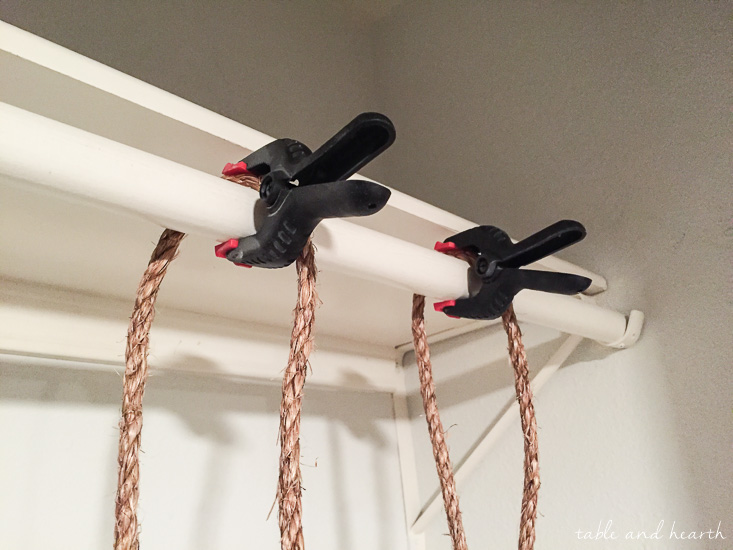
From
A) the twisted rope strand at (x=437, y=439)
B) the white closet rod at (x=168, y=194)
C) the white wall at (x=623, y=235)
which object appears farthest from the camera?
the white wall at (x=623, y=235)

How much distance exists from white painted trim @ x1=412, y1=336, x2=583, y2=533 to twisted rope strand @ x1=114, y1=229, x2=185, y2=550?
478 mm

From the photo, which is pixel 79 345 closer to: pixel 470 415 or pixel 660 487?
pixel 470 415

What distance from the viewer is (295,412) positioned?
306 millimetres

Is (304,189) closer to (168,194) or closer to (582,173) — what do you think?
(168,194)

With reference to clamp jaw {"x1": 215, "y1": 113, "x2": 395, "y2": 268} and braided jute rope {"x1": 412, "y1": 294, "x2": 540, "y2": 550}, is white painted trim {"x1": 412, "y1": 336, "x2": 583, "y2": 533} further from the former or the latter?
clamp jaw {"x1": 215, "y1": 113, "x2": 395, "y2": 268}

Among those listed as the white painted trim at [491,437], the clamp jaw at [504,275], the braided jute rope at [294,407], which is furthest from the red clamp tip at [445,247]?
the white painted trim at [491,437]

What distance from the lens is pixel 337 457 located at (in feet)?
2.31

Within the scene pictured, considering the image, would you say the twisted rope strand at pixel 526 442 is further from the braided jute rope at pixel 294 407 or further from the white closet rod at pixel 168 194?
the braided jute rope at pixel 294 407

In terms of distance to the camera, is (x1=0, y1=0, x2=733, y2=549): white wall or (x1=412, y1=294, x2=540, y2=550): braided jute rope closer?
(x1=412, y1=294, x2=540, y2=550): braided jute rope

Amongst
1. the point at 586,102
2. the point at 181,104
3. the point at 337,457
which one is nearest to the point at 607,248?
the point at 586,102

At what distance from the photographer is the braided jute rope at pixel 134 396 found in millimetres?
288

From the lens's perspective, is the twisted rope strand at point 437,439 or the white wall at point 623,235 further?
the white wall at point 623,235

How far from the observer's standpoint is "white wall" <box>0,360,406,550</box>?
18.5 inches

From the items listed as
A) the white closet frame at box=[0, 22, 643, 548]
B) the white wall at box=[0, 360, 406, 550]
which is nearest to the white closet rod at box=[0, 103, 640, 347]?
the white closet frame at box=[0, 22, 643, 548]
